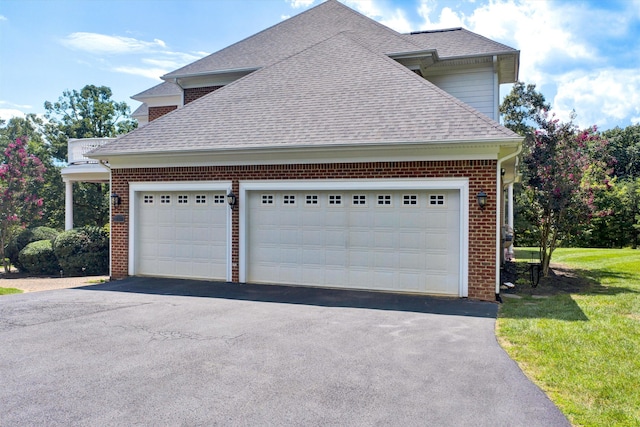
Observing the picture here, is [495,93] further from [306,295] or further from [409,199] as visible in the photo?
[306,295]

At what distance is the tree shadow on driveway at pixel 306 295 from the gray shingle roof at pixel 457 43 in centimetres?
850

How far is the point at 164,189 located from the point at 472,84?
33.0 feet

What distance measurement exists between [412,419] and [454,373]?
1.26 meters

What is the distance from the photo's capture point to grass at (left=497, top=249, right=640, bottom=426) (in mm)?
3979

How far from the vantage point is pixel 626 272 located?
14.4 metres

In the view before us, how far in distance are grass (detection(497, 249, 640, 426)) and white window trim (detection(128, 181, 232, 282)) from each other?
6.37 metres

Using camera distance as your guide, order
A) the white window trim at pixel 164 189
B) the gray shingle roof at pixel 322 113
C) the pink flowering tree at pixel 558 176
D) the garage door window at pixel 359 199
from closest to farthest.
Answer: the gray shingle roof at pixel 322 113 → the garage door window at pixel 359 199 → the white window trim at pixel 164 189 → the pink flowering tree at pixel 558 176

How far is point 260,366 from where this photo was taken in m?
4.96

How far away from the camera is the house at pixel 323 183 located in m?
8.90

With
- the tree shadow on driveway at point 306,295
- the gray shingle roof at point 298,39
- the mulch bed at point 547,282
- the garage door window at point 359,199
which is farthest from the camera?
the gray shingle roof at point 298,39

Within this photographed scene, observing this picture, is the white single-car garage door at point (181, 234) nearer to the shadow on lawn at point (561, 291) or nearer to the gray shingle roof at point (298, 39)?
the gray shingle roof at point (298, 39)

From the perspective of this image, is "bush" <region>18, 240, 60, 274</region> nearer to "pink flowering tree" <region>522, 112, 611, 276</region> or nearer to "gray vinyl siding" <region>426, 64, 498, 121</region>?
"gray vinyl siding" <region>426, 64, 498, 121</region>

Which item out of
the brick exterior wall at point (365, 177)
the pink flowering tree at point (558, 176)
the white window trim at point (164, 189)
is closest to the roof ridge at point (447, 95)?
the brick exterior wall at point (365, 177)

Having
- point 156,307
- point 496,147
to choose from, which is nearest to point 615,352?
point 496,147
